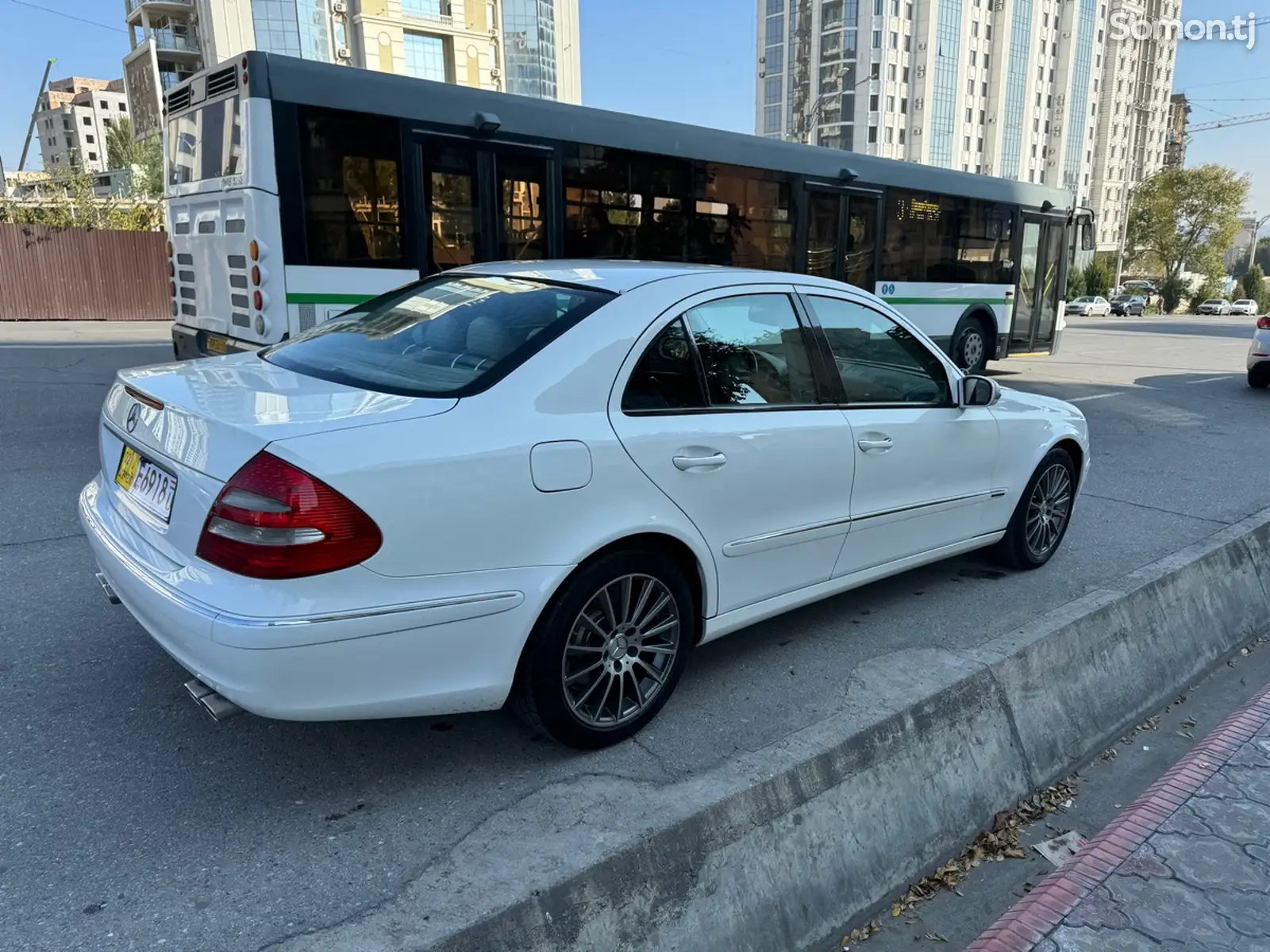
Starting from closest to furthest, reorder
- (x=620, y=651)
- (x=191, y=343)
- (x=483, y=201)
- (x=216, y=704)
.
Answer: (x=216, y=704) < (x=620, y=651) < (x=483, y=201) < (x=191, y=343)

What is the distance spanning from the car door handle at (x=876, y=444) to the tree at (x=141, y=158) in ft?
95.0

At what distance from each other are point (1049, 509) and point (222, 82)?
281 inches

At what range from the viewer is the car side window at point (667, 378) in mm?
3004

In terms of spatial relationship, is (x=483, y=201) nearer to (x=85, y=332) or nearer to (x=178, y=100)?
(x=178, y=100)

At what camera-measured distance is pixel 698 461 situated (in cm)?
307

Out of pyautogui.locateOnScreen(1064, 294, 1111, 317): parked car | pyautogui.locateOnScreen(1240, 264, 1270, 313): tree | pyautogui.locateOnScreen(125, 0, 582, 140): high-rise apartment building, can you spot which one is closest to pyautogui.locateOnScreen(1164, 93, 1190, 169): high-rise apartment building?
pyautogui.locateOnScreen(1240, 264, 1270, 313): tree

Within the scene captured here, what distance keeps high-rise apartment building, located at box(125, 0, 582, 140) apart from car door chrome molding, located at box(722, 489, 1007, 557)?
39.8 metres

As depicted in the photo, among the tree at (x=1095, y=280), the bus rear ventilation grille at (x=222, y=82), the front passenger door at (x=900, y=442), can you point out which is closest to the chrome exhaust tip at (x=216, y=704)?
the front passenger door at (x=900, y=442)

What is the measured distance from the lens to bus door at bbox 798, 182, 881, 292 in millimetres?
10891

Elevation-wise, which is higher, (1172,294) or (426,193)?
(426,193)

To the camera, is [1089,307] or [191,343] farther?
[1089,307]

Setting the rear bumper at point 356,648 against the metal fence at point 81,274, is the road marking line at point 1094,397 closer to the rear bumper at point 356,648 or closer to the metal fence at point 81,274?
the rear bumper at point 356,648

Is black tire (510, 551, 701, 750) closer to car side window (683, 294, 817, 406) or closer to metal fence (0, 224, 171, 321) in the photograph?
car side window (683, 294, 817, 406)

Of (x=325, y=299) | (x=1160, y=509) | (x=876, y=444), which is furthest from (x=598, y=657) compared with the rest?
(x=325, y=299)
